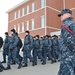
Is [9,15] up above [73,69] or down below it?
above

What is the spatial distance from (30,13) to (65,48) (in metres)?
27.4

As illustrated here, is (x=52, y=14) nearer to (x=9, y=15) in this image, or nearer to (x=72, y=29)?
(x=9, y=15)

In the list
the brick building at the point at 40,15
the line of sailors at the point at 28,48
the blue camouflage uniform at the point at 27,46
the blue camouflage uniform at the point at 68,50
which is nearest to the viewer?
the blue camouflage uniform at the point at 68,50

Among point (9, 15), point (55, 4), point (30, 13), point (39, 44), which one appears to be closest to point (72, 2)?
point (55, 4)

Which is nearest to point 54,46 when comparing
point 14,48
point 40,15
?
point 14,48

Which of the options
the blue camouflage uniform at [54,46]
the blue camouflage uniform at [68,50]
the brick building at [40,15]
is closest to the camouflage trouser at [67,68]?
the blue camouflage uniform at [68,50]

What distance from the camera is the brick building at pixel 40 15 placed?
2702 cm

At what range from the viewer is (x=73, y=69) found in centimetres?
335

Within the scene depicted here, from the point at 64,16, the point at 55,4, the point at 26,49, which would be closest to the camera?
the point at 64,16

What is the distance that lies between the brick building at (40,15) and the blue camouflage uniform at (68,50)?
71.0 feet

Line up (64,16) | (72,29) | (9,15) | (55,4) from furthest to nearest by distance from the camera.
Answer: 1. (9,15)
2. (55,4)
3. (64,16)
4. (72,29)

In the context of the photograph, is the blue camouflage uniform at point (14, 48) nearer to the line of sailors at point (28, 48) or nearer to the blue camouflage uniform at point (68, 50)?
the line of sailors at point (28, 48)

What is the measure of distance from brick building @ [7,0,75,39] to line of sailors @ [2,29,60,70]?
13058 millimetres

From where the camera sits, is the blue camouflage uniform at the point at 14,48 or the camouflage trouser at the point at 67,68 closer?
the camouflage trouser at the point at 67,68
